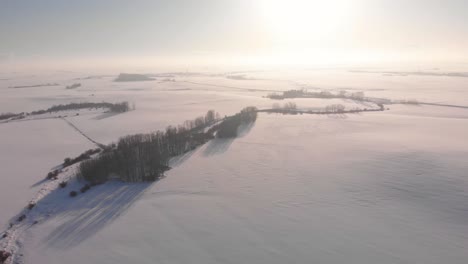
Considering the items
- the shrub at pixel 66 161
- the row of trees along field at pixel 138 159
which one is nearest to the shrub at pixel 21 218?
the row of trees along field at pixel 138 159

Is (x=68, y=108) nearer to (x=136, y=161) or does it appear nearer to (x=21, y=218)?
(x=136, y=161)

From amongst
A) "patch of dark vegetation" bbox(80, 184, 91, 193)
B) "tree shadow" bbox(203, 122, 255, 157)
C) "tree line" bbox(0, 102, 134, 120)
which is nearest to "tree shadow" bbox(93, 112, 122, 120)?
"tree line" bbox(0, 102, 134, 120)

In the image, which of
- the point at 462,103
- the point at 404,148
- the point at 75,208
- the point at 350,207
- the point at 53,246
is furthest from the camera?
the point at 462,103

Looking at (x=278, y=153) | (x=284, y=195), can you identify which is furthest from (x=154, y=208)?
(x=278, y=153)

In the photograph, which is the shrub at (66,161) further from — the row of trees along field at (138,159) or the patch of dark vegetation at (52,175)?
the row of trees along field at (138,159)

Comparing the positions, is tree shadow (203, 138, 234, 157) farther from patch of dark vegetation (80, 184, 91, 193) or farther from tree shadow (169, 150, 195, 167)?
patch of dark vegetation (80, 184, 91, 193)

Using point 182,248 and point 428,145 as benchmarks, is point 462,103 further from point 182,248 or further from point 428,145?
point 182,248

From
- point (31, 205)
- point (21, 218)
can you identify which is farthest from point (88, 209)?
point (31, 205)

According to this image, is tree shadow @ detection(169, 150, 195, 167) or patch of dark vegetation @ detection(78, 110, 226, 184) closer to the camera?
patch of dark vegetation @ detection(78, 110, 226, 184)

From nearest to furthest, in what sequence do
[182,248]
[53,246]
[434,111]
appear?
1. [182,248]
2. [53,246]
3. [434,111]
